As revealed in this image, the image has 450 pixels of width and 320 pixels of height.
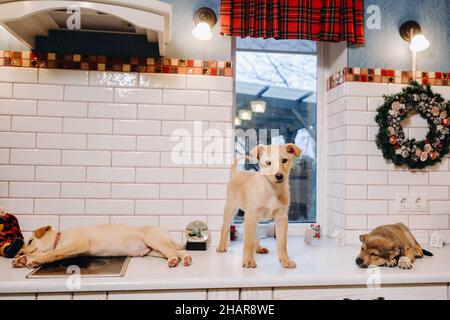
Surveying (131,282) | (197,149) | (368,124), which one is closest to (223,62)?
(197,149)

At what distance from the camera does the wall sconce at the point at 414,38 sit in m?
1.96

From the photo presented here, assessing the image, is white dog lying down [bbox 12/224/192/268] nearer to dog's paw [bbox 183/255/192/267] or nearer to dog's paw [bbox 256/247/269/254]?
dog's paw [bbox 183/255/192/267]

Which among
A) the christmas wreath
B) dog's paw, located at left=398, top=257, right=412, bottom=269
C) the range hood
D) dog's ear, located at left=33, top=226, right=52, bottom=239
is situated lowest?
dog's paw, located at left=398, top=257, right=412, bottom=269

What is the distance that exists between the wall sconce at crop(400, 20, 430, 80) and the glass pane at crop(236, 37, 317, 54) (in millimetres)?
471

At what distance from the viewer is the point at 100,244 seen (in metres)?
1.57

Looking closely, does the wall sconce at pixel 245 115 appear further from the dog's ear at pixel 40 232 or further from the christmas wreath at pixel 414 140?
the dog's ear at pixel 40 232

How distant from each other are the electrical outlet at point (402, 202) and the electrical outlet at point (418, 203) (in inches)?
0.8

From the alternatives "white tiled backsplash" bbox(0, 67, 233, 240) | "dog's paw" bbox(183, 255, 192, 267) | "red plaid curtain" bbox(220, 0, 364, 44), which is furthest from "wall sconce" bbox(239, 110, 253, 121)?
"dog's paw" bbox(183, 255, 192, 267)

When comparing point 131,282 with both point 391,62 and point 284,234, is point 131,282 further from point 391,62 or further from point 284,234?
point 391,62

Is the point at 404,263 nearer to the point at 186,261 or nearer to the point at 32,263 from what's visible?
the point at 186,261

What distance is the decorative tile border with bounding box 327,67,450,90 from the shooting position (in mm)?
1984

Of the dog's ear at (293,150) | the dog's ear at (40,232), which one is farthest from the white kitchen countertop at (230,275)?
the dog's ear at (293,150)

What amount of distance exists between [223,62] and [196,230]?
0.80 metres

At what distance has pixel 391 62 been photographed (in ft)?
6.61
